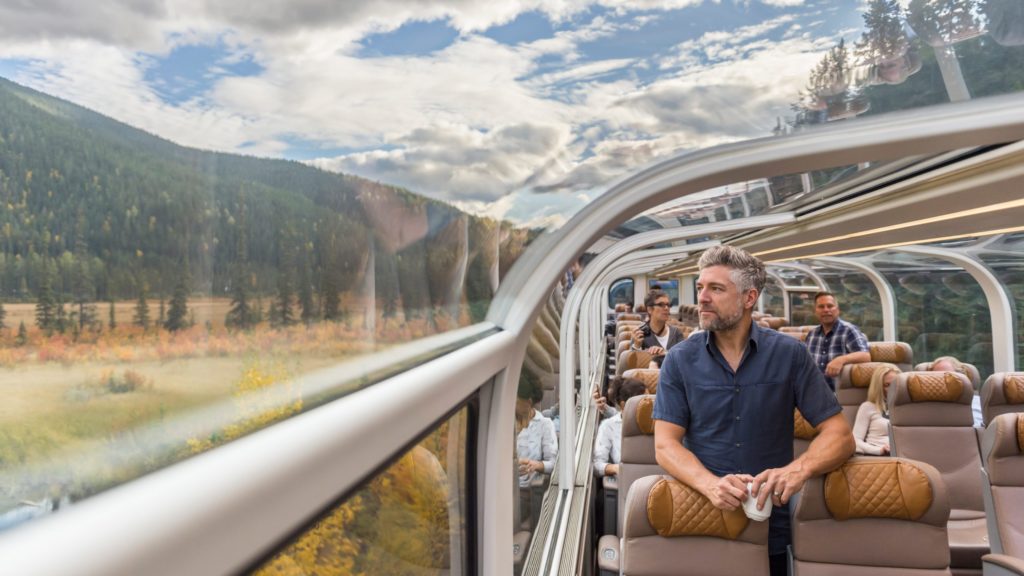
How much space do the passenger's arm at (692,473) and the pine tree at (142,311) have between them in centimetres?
208

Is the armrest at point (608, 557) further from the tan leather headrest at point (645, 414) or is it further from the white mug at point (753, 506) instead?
the white mug at point (753, 506)

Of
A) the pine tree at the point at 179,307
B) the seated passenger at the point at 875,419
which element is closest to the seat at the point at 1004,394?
the seated passenger at the point at 875,419

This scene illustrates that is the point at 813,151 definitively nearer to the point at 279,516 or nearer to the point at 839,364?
the point at 279,516

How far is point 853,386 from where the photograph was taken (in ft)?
18.6

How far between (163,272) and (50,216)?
12cm

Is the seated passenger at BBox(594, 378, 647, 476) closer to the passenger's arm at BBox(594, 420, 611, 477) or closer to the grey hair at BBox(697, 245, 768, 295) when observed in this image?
the passenger's arm at BBox(594, 420, 611, 477)

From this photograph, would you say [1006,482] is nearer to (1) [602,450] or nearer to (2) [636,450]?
(2) [636,450]

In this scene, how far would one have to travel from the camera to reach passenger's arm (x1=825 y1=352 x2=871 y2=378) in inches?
219

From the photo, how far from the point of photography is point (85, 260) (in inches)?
16.8

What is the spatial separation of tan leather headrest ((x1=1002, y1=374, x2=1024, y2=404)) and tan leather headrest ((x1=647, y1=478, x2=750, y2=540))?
296 cm

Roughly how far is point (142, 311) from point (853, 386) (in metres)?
5.99

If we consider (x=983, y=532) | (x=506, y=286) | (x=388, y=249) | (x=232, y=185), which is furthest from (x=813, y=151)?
(x=983, y=532)

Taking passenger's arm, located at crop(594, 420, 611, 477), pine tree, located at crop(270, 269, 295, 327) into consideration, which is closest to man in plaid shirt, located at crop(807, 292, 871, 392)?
passenger's arm, located at crop(594, 420, 611, 477)

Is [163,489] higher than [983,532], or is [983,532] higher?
[163,489]
